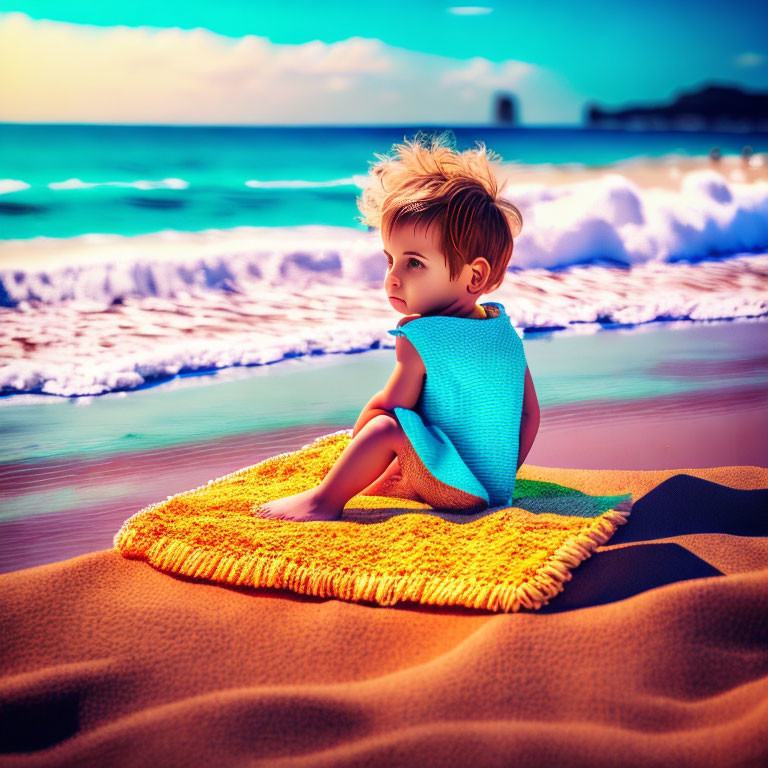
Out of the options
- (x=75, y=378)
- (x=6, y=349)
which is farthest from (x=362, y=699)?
(x=6, y=349)

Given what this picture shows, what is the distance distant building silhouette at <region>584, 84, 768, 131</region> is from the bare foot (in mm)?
12893

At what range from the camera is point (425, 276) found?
4.91 feet

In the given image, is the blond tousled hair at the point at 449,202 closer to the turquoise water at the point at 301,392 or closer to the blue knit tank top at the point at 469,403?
the blue knit tank top at the point at 469,403

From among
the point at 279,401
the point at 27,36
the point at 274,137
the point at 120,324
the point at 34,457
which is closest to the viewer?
the point at 34,457

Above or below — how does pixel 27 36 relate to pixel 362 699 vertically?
above

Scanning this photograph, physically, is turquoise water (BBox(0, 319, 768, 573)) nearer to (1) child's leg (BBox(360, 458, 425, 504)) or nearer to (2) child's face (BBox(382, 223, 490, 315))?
(1) child's leg (BBox(360, 458, 425, 504))

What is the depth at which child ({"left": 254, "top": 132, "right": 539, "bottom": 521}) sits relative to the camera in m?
1.42

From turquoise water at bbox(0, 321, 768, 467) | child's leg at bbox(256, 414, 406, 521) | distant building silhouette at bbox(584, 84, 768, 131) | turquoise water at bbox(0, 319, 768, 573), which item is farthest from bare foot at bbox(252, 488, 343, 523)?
distant building silhouette at bbox(584, 84, 768, 131)

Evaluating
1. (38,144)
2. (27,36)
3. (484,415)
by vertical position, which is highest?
(27,36)

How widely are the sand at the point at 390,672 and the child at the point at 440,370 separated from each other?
0.31 m

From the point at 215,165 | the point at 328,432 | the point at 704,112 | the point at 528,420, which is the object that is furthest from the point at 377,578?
the point at 704,112

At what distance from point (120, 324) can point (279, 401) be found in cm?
177

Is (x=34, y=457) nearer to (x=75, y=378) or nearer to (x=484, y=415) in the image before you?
(x=75, y=378)

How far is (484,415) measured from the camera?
1485mm
